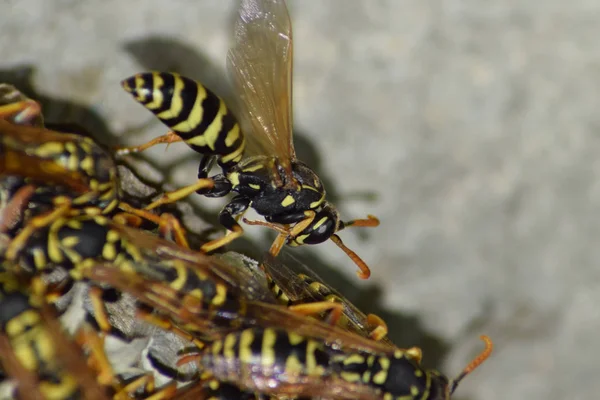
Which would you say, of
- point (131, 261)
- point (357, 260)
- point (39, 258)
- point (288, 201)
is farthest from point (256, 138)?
point (39, 258)

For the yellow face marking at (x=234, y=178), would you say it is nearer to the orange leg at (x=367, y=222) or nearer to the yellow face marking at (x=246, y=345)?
the orange leg at (x=367, y=222)

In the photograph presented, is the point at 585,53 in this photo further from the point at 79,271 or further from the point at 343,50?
the point at 79,271

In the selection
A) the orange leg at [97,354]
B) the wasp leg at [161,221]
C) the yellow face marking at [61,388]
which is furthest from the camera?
the wasp leg at [161,221]

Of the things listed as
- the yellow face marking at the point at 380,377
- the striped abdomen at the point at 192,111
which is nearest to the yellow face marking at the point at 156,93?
the striped abdomen at the point at 192,111

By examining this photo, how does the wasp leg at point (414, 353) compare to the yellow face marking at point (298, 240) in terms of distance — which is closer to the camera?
the wasp leg at point (414, 353)

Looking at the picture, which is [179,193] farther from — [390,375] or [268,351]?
[390,375]

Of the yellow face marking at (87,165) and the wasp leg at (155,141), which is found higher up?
the wasp leg at (155,141)
